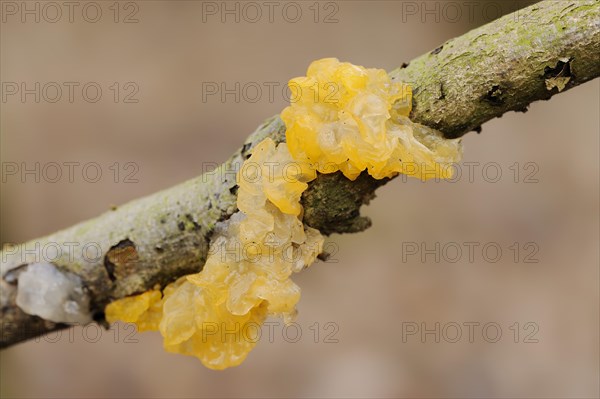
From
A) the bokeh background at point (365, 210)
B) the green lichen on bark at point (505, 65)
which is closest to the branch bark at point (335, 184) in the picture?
the green lichen on bark at point (505, 65)

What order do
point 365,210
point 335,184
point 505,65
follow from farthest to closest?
point 365,210 < point 335,184 < point 505,65

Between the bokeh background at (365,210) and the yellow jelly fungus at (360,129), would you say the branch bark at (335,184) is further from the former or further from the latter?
the bokeh background at (365,210)

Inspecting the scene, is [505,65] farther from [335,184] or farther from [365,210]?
[365,210]

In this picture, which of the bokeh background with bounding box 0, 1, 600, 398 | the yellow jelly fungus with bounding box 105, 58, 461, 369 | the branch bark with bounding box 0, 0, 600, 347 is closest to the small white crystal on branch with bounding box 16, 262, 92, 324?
the branch bark with bounding box 0, 0, 600, 347

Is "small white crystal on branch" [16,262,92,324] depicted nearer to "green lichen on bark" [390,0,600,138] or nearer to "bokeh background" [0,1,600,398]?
"green lichen on bark" [390,0,600,138]

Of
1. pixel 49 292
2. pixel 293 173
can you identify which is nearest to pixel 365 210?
pixel 49 292

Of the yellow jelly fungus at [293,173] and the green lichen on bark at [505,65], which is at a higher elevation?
the green lichen on bark at [505,65]

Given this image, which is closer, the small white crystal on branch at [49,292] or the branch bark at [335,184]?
the branch bark at [335,184]
